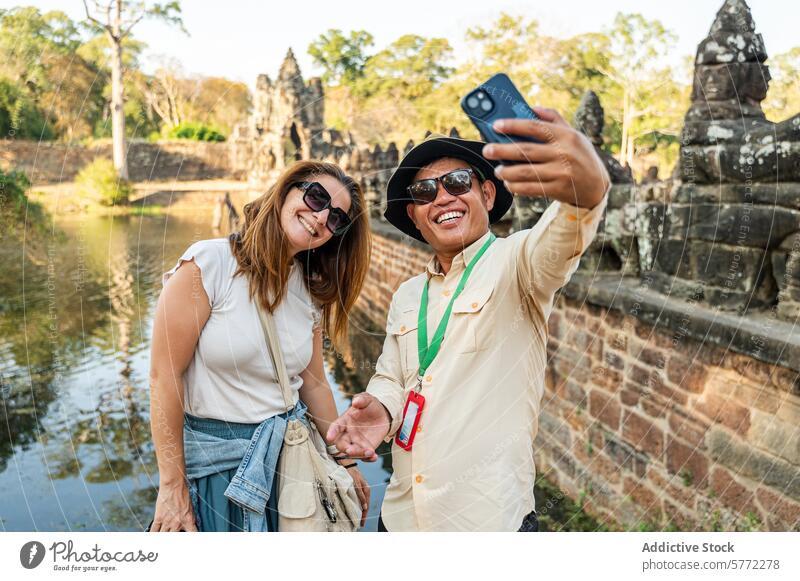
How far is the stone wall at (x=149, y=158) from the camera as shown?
2.29 metres

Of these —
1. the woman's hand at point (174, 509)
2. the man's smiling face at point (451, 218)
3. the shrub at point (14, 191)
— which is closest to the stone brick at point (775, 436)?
the man's smiling face at point (451, 218)

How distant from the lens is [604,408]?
3883 mm

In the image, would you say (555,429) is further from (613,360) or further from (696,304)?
(696,304)

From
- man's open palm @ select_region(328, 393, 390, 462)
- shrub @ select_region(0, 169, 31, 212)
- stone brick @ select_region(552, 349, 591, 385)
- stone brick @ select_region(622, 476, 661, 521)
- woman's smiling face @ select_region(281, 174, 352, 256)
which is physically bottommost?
stone brick @ select_region(622, 476, 661, 521)

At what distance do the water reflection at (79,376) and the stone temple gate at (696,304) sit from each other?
121 centimetres

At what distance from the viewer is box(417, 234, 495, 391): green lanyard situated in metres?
1.60

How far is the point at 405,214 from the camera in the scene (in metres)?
1.81

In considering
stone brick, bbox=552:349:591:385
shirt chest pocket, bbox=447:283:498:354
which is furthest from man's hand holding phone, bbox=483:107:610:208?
stone brick, bbox=552:349:591:385

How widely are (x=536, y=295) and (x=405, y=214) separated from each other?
1.54ft

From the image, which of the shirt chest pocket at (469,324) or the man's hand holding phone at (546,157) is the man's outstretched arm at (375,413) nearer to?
the shirt chest pocket at (469,324)

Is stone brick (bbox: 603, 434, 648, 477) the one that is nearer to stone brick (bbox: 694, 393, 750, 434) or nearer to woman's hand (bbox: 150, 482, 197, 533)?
stone brick (bbox: 694, 393, 750, 434)

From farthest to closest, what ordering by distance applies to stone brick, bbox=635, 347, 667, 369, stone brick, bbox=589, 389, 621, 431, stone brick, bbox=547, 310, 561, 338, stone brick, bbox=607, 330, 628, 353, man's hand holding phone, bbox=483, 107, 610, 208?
1. stone brick, bbox=547, 310, 561, 338
2. stone brick, bbox=589, 389, 621, 431
3. stone brick, bbox=607, 330, 628, 353
4. stone brick, bbox=635, 347, 667, 369
5. man's hand holding phone, bbox=483, 107, 610, 208

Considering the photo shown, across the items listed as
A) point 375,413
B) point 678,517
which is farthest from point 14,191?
point 678,517

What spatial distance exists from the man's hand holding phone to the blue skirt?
36.4 inches
